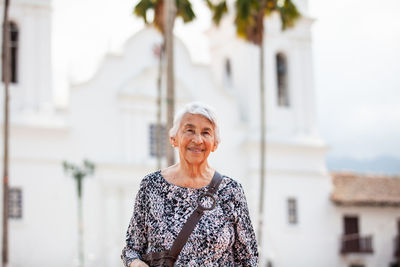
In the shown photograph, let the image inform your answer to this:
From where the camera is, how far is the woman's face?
3.74 metres

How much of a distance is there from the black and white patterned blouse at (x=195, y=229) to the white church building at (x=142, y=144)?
72.1ft

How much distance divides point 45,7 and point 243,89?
30.4 feet

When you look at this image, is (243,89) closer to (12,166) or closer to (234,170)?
(234,170)

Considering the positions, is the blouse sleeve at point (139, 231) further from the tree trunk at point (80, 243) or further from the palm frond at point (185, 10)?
the tree trunk at point (80, 243)

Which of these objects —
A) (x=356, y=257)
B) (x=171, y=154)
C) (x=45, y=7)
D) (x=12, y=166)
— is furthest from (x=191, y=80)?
(x=171, y=154)

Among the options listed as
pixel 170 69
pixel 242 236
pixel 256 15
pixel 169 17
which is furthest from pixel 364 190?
pixel 242 236

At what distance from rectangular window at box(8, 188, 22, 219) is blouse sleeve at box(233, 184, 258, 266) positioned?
73.6 ft

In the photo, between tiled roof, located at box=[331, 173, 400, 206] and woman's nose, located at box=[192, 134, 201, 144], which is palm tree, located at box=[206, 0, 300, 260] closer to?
tiled roof, located at box=[331, 173, 400, 206]

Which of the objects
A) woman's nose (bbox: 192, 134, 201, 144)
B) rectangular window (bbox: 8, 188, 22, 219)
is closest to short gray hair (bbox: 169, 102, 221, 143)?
woman's nose (bbox: 192, 134, 201, 144)

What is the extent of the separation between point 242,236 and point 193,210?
1.00 ft

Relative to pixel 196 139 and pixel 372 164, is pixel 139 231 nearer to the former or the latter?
pixel 196 139

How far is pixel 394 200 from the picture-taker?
32719mm

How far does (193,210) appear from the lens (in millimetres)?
3594

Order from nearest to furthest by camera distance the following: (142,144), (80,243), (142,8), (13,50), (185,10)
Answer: (185,10) → (142,8) → (80,243) → (13,50) → (142,144)
